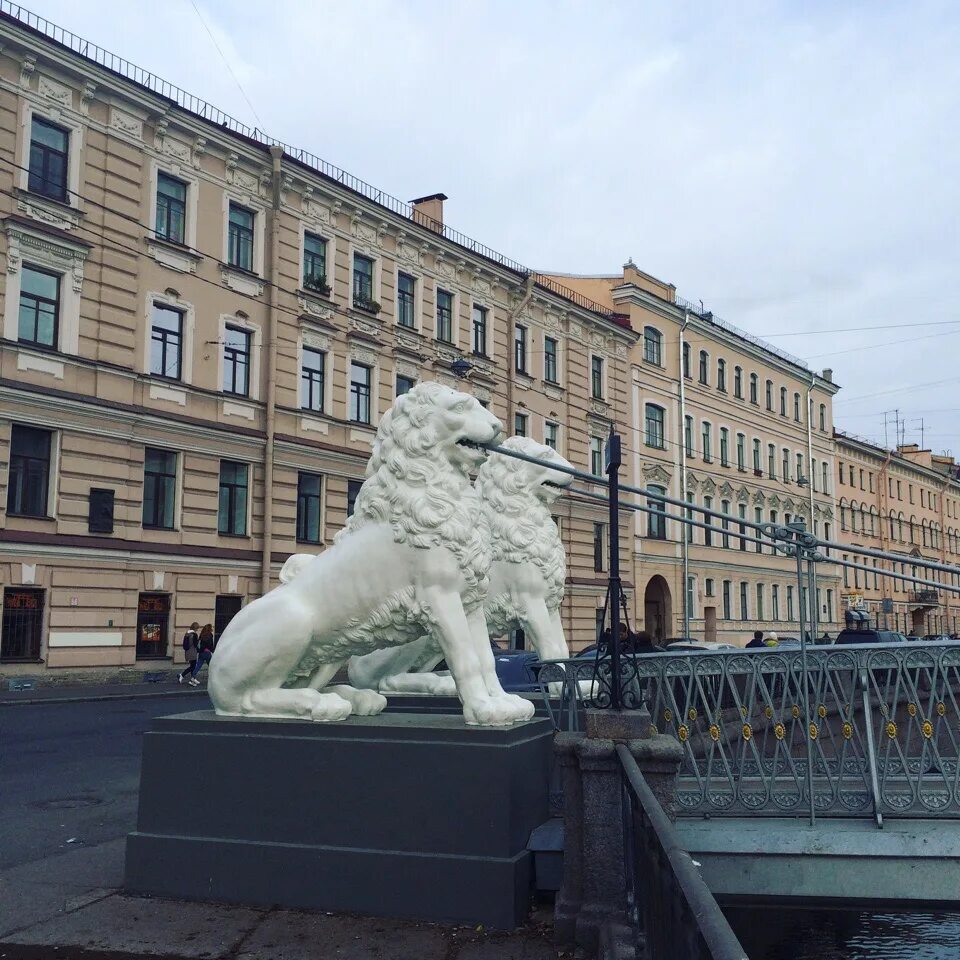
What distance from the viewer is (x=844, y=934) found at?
19.0 ft

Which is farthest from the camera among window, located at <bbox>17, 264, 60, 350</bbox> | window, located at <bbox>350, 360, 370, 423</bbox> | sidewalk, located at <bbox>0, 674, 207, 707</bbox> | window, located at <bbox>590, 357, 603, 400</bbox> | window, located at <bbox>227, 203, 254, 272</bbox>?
window, located at <bbox>590, 357, 603, 400</bbox>

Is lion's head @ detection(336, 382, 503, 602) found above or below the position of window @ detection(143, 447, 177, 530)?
below

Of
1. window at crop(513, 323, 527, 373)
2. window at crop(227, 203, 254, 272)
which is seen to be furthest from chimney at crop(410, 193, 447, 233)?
window at crop(227, 203, 254, 272)

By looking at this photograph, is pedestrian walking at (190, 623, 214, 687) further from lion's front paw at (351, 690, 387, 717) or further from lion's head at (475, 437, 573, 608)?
lion's front paw at (351, 690, 387, 717)

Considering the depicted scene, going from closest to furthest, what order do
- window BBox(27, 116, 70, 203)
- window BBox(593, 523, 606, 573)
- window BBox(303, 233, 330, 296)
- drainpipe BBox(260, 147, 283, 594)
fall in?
window BBox(27, 116, 70, 203), drainpipe BBox(260, 147, 283, 594), window BBox(303, 233, 330, 296), window BBox(593, 523, 606, 573)

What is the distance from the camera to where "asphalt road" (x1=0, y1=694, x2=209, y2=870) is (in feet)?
21.5

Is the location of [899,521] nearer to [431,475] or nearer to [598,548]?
[598,548]

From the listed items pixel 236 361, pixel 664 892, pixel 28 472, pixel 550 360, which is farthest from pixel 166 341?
pixel 664 892

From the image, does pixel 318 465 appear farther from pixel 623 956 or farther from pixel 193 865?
pixel 623 956

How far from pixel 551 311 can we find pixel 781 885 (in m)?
28.1

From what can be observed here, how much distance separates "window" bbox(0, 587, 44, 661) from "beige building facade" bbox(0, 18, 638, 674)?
36 millimetres

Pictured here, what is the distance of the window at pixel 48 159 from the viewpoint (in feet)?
61.7

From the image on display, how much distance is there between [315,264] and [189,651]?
10252mm

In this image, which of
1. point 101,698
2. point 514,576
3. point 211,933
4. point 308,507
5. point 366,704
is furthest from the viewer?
point 308,507
